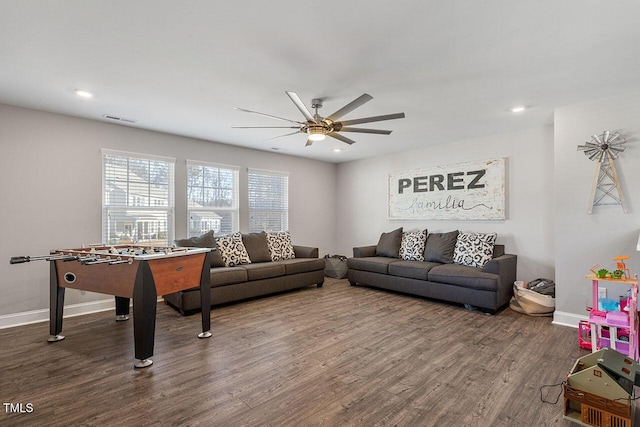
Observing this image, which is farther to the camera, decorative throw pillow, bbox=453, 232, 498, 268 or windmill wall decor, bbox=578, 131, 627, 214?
decorative throw pillow, bbox=453, 232, 498, 268

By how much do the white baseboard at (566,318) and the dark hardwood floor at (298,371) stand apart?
0.53 ft

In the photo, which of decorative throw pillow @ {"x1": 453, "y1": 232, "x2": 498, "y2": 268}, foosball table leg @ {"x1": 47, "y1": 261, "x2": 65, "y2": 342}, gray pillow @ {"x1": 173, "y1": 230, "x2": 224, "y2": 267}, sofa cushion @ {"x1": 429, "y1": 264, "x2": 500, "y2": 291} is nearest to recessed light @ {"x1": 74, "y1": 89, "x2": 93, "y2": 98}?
foosball table leg @ {"x1": 47, "y1": 261, "x2": 65, "y2": 342}

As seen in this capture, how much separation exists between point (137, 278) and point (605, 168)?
4705mm

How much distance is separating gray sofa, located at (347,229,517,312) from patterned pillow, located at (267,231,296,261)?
3.64ft

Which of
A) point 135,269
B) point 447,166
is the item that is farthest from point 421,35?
point 447,166

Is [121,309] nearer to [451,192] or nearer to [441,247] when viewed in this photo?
[441,247]

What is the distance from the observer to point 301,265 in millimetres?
5160

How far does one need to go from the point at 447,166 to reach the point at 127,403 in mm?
5207

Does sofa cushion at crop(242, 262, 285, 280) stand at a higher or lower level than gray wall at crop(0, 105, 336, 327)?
lower

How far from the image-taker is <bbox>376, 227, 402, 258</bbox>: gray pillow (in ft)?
18.4

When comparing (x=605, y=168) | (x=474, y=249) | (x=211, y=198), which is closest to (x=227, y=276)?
(x=211, y=198)

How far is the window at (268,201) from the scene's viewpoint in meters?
5.85

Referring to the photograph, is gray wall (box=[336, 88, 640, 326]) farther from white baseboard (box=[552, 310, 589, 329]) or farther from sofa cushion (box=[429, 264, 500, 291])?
sofa cushion (box=[429, 264, 500, 291])

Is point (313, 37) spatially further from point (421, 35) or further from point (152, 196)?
point (152, 196)
